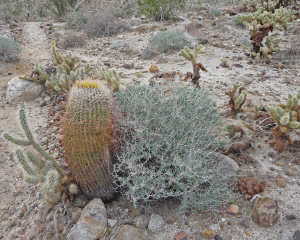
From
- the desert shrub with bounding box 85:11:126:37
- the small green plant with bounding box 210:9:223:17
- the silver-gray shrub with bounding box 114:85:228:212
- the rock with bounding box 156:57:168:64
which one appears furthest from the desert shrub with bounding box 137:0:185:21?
the silver-gray shrub with bounding box 114:85:228:212

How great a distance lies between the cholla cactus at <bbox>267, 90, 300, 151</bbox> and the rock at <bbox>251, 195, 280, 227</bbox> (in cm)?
99

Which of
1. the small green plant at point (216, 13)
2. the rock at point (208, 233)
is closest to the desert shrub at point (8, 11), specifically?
the small green plant at point (216, 13)

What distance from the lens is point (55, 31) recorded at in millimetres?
8688

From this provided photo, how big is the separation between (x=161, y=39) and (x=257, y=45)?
227 cm

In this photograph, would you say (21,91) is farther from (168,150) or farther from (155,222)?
(155,222)

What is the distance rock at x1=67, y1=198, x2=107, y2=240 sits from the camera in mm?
2268

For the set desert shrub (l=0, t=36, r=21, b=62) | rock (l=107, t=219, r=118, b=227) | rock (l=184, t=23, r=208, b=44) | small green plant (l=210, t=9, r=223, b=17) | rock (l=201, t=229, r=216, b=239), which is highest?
desert shrub (l=0, t=36, r=21, b=62)

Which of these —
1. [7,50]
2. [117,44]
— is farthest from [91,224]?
[117,44]

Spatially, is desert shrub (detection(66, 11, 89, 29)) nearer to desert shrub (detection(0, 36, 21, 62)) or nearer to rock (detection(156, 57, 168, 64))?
desert shrub (detection(0, 36, 21, 62))

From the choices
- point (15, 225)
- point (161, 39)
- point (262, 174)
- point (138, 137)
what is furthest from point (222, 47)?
point (15, 225)

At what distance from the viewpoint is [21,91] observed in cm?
462

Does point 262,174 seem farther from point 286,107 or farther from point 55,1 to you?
point 55,1

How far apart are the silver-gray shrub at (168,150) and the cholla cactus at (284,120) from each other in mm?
717

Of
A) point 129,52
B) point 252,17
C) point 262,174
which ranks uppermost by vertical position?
point 252,17
